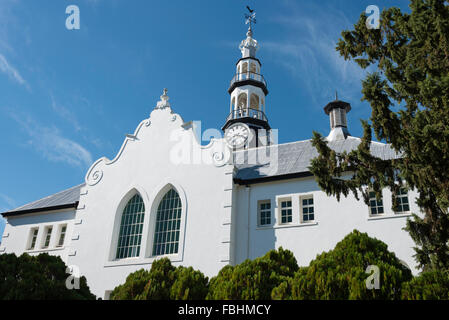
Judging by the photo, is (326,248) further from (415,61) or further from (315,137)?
(415,61)

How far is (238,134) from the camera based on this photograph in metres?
32.9

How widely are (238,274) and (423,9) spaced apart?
908 cm

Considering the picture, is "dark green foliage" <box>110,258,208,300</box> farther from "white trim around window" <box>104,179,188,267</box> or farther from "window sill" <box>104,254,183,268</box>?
"white trim around window" <box>104,179,188,267</box>

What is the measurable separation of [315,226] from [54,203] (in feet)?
51.4

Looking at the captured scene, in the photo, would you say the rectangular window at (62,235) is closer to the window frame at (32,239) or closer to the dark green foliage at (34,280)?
the window frame at (32,239)

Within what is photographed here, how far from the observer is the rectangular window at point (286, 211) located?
59.7 feet

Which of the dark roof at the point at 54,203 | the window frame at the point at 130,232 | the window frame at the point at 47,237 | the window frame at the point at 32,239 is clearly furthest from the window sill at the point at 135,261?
the window frame at the point at 32,239

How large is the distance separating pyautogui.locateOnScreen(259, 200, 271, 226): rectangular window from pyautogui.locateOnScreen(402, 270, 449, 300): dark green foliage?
1042 cm

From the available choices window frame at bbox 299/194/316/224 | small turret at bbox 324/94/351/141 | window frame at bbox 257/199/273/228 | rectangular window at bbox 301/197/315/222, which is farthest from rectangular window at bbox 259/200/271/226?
small turret at bbox 324/94/351/141

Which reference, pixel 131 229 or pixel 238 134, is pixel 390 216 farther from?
pixel 238 134

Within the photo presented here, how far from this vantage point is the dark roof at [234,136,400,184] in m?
18.9

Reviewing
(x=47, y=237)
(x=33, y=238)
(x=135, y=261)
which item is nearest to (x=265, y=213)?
(x=135, y=261)

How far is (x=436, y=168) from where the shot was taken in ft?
33.2

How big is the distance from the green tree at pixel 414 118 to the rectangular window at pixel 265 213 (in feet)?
21.6
